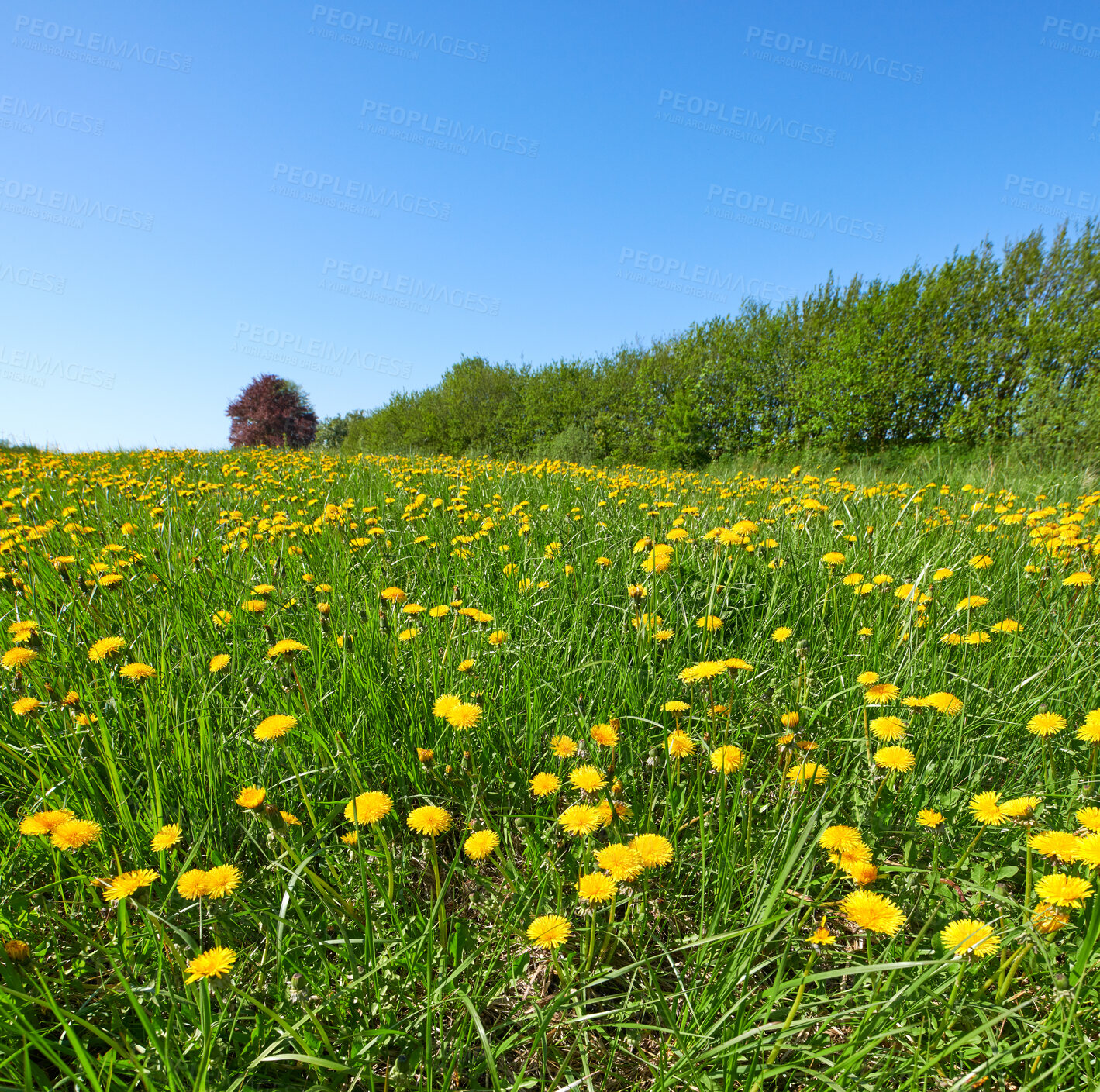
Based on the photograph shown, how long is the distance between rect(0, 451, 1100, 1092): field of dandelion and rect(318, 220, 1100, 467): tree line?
10.1 metres

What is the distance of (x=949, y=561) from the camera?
2.48 metres

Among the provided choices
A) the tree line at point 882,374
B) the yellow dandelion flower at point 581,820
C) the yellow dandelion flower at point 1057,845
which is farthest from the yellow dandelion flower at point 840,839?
the tree line at point 882,374

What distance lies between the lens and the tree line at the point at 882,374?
11.8m

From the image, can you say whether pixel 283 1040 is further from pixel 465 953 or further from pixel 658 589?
pixel 658 589

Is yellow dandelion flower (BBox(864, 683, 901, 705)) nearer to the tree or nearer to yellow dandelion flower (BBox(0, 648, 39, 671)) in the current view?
yellow dandelion flower (BBox(0, 648, 39, 671))

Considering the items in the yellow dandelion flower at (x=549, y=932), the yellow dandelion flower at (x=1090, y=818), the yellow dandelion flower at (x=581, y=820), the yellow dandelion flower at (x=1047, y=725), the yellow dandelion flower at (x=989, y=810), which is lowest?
the yellow dandelion flower at (x=549, y=932)

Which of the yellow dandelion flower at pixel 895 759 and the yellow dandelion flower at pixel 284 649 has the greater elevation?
the yellow dandelion flower at pixel 284 649

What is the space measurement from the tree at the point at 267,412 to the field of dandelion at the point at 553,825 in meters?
42.1

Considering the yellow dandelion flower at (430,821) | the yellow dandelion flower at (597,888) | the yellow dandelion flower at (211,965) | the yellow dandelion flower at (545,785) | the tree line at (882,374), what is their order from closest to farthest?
the yellow dandelion flower at (211,965), the yellow dandelion flower at (597,888), the yellow dandelion flower at (430,821), the yellow dandelion flower at (545,785), the tree line at (882,374)

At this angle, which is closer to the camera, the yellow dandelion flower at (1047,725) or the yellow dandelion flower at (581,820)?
the yellow dandelion flower at (581,820)

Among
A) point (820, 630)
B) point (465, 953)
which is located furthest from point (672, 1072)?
point (820, 630)

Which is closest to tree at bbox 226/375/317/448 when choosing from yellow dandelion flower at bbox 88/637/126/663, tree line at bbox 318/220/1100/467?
tree line at bbox 318/220/1100/467

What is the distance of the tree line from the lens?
38.7 feet

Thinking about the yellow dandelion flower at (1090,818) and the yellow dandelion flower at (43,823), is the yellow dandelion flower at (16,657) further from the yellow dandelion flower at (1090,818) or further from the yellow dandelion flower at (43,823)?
the yellow dandelion flower at (1090,818)
